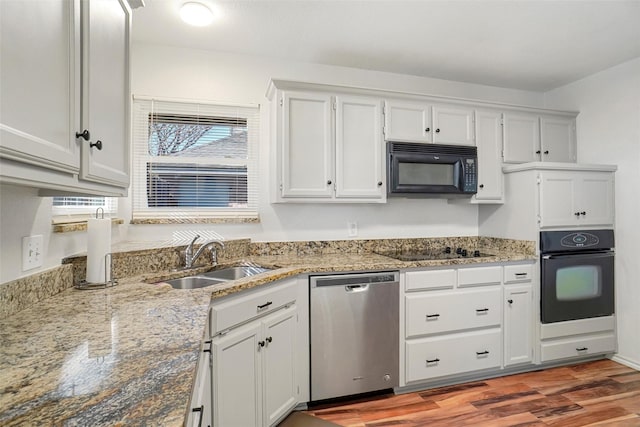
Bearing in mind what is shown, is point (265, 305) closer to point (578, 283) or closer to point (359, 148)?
point (359, 148)

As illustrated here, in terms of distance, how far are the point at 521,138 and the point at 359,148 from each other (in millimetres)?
1554

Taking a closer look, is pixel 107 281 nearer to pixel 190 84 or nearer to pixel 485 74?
pixel 190 84

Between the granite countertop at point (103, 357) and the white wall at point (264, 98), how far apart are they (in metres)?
1.20

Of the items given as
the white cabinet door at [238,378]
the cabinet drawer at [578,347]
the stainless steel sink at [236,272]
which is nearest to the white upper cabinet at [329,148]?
the stainless steel sink at [236,272]

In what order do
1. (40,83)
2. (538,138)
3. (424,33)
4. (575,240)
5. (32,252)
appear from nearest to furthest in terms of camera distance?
(40,83) < (32,252) < (424,33) < (575,240) < (538,138)

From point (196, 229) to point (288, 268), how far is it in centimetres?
95

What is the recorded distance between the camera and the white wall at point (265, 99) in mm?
2514

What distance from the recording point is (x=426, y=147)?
2682mm

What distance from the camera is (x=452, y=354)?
2.42m

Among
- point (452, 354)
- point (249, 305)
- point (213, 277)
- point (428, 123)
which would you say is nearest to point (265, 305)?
point (249, 305)

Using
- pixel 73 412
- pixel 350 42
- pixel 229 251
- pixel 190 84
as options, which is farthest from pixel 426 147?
pixel 73 412

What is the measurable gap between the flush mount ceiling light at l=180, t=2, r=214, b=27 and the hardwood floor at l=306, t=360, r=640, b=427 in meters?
2.63

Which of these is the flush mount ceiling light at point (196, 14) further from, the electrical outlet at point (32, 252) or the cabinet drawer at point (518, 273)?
the cabinet drawer at point (518, 273)

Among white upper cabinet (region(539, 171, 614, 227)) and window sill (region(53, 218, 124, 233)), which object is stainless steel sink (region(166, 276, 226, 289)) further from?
white upper cabinet (region(539, 171, 614, 227))
